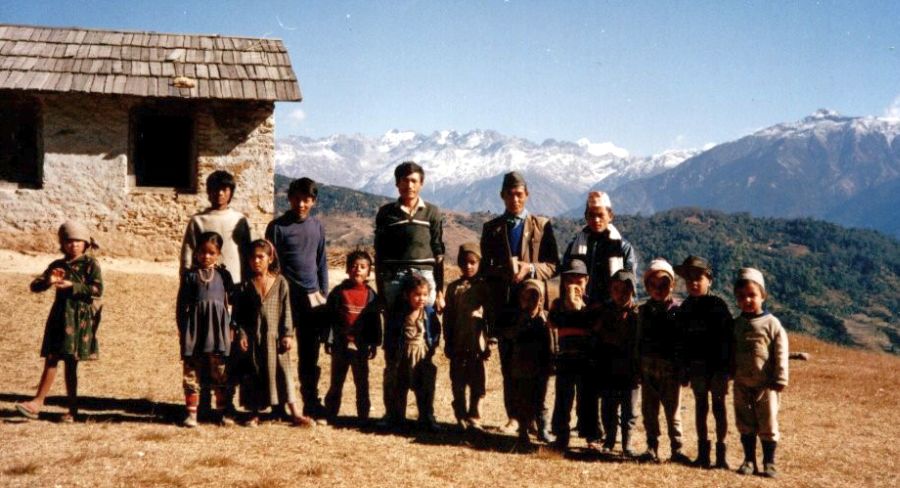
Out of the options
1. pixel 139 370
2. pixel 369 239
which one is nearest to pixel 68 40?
pixel 139 370

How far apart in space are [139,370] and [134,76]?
5582mm

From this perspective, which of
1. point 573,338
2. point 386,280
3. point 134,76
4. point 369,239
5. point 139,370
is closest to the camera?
point 573,338

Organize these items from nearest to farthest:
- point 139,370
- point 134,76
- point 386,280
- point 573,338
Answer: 1. point 573,338
2. point 386,280
3. point 139,370
4. point 134,76

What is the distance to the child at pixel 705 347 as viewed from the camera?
4.41 m

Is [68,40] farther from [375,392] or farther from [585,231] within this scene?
[585,231]

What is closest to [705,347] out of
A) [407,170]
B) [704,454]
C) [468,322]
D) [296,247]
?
[704,454]

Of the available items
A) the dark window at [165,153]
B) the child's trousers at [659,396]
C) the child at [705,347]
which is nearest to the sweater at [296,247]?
the child's trousers at [659,396]

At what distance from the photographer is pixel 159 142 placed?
11.2 m

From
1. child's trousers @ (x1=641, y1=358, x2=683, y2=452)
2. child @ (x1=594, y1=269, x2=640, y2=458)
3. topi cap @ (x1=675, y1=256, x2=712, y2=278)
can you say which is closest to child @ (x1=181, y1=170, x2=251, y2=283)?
child @ (x1=594, y1=269, x2=640, y2=458)

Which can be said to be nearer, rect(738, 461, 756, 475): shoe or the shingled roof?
rect(738, 461, 756, 475): shoe

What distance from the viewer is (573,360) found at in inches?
185

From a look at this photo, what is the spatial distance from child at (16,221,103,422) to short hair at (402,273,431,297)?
7.41ft

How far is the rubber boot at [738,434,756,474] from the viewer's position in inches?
174

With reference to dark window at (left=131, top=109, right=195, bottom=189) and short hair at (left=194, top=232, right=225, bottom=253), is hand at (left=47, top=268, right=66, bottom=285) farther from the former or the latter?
dark window at (left=131, top=109, right=195, bottom=189)
